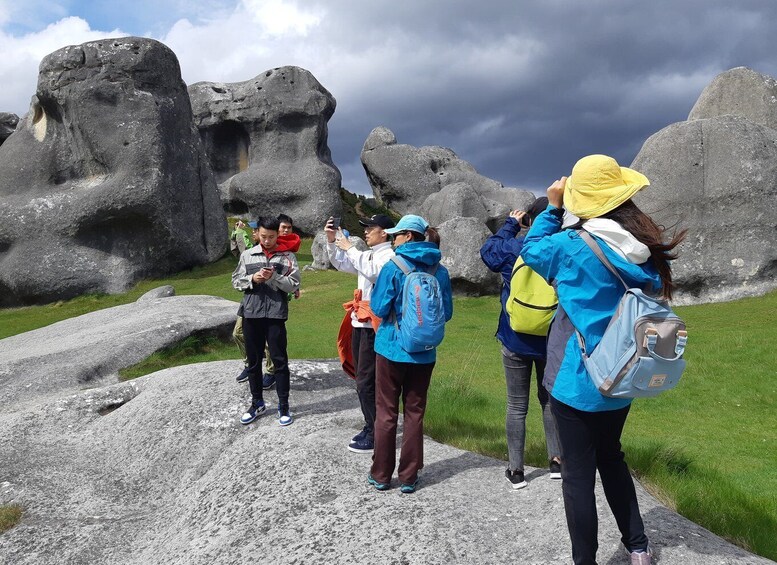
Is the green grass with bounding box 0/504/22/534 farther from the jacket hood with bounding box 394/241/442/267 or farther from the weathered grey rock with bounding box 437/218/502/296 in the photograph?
the weathered grey rock with bounding box 437/218/502/296

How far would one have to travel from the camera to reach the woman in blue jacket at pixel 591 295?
3365 millimetres

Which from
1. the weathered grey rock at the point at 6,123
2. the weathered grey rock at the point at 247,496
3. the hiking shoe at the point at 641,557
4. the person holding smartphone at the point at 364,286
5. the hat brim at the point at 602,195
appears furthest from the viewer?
the weathered grey rock at the point at 6,123

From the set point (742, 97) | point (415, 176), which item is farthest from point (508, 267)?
point (415, 176)

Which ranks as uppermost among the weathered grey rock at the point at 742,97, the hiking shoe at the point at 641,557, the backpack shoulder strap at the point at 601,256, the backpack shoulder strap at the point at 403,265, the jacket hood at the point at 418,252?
the weathered grey rock at the point at 742,97

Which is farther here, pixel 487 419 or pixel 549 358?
pixel 487 419

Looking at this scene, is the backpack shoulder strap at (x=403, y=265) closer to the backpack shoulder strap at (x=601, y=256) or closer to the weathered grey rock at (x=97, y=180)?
the backpack shoulder strap at (x=601, y=256)

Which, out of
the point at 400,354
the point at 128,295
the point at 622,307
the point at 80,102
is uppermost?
the point at 80,102

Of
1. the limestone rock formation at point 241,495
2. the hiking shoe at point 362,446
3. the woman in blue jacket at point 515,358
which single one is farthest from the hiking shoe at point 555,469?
the hiking shoe at point 362,446

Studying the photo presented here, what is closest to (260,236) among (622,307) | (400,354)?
(400,354)

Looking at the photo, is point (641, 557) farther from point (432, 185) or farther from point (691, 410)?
point (432, 185)

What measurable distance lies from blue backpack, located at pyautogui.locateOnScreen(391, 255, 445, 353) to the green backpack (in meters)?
0.52

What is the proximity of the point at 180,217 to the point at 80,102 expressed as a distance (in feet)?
16.0

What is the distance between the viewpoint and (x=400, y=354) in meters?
4.74

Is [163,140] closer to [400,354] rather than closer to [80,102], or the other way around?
[80,102]
